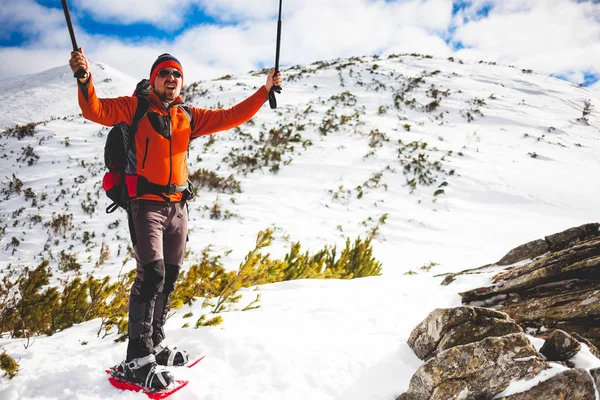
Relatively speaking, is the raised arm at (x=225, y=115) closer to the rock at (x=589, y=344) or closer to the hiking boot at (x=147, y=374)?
the hiking boot at (x=147, y=374)

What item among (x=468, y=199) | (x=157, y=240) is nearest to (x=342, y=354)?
(x=157, y=240)

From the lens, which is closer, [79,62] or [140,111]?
[79,62]

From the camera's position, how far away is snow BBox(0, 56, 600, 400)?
2.18 m

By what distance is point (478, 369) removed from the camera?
1728 mm

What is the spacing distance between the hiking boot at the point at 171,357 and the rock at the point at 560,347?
2236 millimetres

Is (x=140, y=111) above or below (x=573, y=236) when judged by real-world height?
above

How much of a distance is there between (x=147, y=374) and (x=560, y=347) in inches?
94.1

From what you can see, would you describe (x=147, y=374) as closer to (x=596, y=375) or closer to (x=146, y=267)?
(x=146, y=267)

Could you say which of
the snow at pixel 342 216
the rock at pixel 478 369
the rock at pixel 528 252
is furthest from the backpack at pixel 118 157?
the rock at pixel 528 252

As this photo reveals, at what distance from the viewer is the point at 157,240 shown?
2170 mm

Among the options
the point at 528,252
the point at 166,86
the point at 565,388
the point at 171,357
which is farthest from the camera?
the point at 528,252

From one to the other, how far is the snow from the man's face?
183 cm

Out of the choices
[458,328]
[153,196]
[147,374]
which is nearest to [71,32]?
[153,196]

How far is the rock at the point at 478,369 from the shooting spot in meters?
1.69
